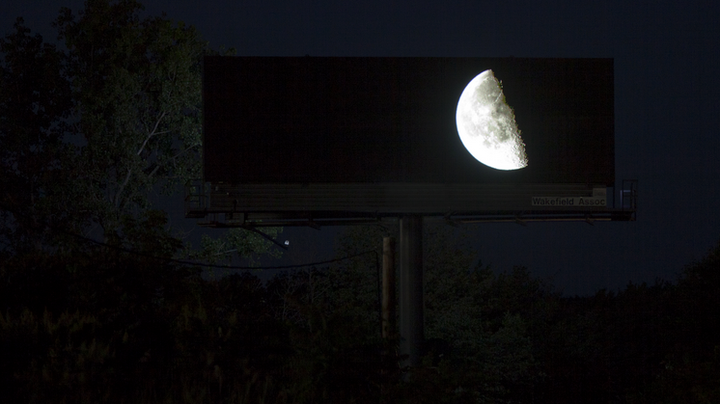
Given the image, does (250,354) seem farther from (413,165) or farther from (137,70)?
(137,70)

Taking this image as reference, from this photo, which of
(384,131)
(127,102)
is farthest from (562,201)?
(127,102)

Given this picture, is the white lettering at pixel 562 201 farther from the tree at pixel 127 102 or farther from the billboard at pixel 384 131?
the tree at pixel 127 102

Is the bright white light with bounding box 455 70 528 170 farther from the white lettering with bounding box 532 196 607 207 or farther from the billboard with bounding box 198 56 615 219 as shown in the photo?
the white lettering with bounding box 532 196 607 207

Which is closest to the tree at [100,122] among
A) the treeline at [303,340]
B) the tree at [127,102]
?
the tree at [127,102]

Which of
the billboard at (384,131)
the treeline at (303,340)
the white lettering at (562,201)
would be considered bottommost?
the treeline at (303,340)

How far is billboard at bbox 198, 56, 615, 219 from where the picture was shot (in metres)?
21.8

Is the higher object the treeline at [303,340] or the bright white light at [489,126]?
the bright white light at [489,126]

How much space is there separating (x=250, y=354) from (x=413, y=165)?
38.1 ft

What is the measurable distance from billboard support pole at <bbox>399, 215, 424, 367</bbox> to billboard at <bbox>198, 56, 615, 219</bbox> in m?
0.82

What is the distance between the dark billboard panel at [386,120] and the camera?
21.8 meters

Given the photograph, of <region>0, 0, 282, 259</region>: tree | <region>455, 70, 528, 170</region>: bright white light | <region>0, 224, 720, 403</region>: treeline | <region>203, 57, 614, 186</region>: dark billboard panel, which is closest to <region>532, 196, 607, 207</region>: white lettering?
<region>203, 57, 614, 186</region>: dark billboard panel

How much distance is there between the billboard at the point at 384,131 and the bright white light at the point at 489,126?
15 cm

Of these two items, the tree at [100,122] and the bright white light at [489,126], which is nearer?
the bright white light at [489,126]

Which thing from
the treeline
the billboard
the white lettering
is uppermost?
the billboard
